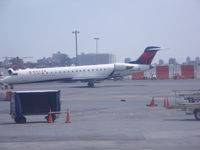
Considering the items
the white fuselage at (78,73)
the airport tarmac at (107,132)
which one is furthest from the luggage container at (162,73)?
the airport tarmac at (107,132)

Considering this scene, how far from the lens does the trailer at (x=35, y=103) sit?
25.7 m

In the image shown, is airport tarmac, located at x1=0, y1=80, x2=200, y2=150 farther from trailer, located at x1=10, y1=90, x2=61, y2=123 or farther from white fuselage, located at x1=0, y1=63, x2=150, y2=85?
white fuselage, located at x1=0, y1=63, x2=150, y2=85

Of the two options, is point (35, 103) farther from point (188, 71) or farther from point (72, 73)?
point (188, 71)

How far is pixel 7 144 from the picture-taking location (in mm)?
16969

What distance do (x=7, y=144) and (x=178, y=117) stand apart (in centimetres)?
1211

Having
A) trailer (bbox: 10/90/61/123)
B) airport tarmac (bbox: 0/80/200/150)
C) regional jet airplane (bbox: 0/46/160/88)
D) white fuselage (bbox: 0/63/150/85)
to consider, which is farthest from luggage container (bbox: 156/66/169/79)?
trailer (bbox: 10/90/61/123)

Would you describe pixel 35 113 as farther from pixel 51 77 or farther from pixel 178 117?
pixel 51 77

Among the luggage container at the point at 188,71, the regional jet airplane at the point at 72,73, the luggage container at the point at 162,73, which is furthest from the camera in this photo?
the luggage container at the point at 162,73

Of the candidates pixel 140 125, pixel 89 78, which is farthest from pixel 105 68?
pixel 140 125

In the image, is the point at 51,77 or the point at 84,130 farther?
the point at 51,77

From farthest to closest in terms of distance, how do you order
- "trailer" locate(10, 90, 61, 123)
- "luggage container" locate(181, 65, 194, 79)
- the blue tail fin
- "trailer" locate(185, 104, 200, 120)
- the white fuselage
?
1. "luggage container" locate(181, 65, 194, 79)
2. the blue tail fin
3. the white fuselage
4. "trailer" locate(10, 90, 61, 123)
5. "trailer" locate(185, 104, 200, 120)

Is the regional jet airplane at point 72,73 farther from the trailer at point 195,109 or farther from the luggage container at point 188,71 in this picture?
the trailer at point 195,109

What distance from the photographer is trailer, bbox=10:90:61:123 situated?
84.3ft

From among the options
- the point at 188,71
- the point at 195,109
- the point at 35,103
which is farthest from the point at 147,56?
the point at 195,109
